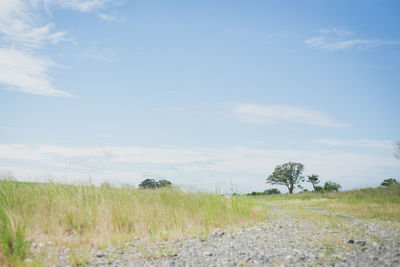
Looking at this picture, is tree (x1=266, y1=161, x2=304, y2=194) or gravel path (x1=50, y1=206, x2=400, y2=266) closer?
gravel path (x1=50, y1=206, x2=400, y2=266)

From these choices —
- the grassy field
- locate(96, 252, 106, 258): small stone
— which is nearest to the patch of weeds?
locate(96, 252, 106, 258): small stone

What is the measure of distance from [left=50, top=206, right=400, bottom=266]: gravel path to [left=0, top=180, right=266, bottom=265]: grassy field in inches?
38.4

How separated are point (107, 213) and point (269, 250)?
5301mm

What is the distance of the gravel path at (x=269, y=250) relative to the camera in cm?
611

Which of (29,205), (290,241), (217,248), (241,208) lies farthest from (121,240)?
(241,208)

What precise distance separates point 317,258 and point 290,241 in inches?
70.7

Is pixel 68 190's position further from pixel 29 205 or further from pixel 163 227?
pixel 163 227

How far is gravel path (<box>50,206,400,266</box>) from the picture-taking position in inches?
241

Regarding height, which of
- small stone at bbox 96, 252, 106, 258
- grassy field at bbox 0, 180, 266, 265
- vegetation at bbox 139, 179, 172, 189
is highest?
vegetation at bbox 139, 179, 172, 189

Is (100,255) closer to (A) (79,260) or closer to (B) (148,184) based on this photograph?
(A) (79,260)

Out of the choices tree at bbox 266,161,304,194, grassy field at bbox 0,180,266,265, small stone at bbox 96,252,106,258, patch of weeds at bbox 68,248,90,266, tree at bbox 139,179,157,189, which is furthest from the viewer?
tree at bbox 266,161,304,194

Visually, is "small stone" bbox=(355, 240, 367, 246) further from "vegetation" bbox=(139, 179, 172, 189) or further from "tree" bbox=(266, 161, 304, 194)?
"tree" bbox=(266, 161, 304, 194)

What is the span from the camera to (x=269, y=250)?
704 cm

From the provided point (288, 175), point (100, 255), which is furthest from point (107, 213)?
point (288, 175)
